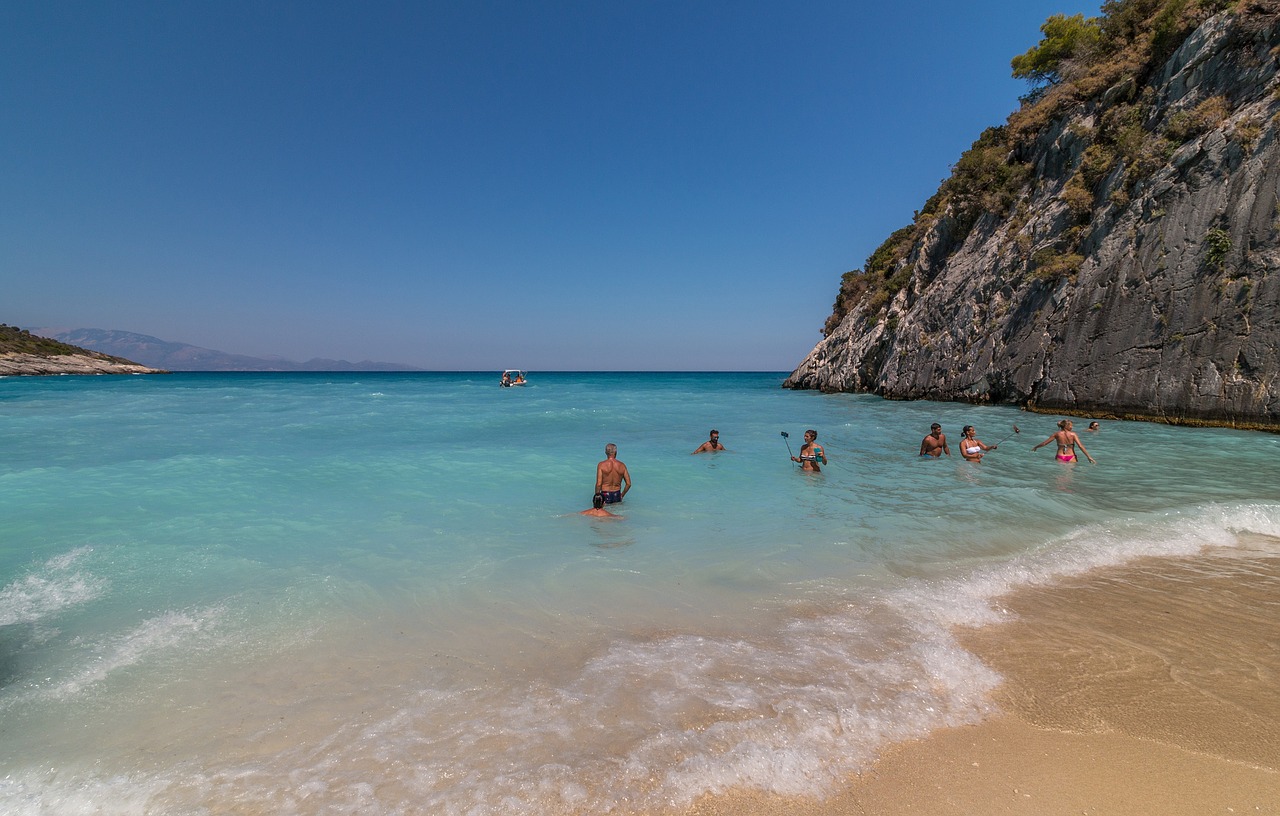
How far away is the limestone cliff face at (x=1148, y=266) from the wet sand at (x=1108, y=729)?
1770 cm

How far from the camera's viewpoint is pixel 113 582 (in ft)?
21.7

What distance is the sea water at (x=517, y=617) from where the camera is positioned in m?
3.36

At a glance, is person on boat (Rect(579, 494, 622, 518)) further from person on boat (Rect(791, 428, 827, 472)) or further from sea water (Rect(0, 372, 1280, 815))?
person on boat (Rect(791, 428, 827, 472))

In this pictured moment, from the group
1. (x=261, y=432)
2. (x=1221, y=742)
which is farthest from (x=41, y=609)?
(x=261, y=432)

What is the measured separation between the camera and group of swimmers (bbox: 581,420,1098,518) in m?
9.96

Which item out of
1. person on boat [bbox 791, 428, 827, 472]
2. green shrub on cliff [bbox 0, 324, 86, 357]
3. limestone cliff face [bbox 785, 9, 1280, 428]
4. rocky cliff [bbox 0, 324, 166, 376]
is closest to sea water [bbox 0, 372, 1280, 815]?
person on boat [bbox 791, 428, 827, 472]

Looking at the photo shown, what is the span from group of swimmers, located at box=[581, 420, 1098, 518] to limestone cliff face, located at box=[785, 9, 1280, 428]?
18.5 feet

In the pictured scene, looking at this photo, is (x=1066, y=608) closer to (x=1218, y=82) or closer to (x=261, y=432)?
(x=261, y=432)

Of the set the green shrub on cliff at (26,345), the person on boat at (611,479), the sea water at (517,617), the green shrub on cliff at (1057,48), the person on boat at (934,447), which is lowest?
the sea water at (517,617)

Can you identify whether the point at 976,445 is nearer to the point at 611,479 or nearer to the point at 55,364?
the point at 611,479

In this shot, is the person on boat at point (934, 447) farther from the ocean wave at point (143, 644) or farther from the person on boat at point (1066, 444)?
the ocean wave at point (143, 644)

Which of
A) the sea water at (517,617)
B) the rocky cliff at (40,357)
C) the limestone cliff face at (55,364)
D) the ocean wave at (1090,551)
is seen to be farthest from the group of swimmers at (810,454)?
the rocky cliff at (40,357)

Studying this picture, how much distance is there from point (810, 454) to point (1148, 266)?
17.3 m

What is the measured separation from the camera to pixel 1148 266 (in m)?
20.1
